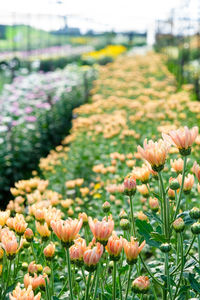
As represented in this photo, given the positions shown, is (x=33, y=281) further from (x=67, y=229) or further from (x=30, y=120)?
(x=30, y=120)

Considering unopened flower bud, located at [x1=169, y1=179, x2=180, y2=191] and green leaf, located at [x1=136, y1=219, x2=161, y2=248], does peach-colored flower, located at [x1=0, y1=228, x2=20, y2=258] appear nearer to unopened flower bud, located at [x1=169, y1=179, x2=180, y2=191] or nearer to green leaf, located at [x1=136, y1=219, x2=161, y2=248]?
green leaf, located at [x1=136, y1=219, x2=161, y2=248]

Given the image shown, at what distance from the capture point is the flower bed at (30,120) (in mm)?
4508

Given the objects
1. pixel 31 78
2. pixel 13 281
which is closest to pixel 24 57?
pixel 31 78

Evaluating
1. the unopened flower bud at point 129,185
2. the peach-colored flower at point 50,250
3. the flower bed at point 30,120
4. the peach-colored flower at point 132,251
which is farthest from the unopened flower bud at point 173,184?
the flower bed at point 30,120

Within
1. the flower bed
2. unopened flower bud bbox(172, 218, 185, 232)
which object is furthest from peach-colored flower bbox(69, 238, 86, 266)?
the flower bed

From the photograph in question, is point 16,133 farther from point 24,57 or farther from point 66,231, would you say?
point 24,57

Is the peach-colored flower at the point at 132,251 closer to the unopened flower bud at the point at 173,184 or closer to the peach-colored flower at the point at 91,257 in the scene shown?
the peach-colored flower at the point at 91,257

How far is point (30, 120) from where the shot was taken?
493 centimetres

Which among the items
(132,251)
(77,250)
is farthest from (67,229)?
(132,251)

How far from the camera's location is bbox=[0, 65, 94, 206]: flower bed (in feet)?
14.8

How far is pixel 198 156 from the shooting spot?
3.32 metres

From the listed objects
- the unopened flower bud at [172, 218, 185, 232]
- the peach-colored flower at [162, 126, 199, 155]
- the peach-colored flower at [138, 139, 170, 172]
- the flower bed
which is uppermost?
the peach-colored flower at [162, 126, 199, 155]

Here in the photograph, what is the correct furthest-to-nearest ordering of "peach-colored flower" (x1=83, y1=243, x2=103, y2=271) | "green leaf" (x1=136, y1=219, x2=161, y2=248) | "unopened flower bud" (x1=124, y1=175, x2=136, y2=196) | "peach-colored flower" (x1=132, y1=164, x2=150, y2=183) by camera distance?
"peach-colored flower" (x1=132, y1=164, x2=150, y2=183), "unopened flower bud" (x1=124, y1=175, x2=136, y2=196), "green leaf" (x1=136, y1=219, x2=161, y2=248), "peach-colored flower" (x1=83, y1=243, x2=103, y2=271)

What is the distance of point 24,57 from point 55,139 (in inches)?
316
